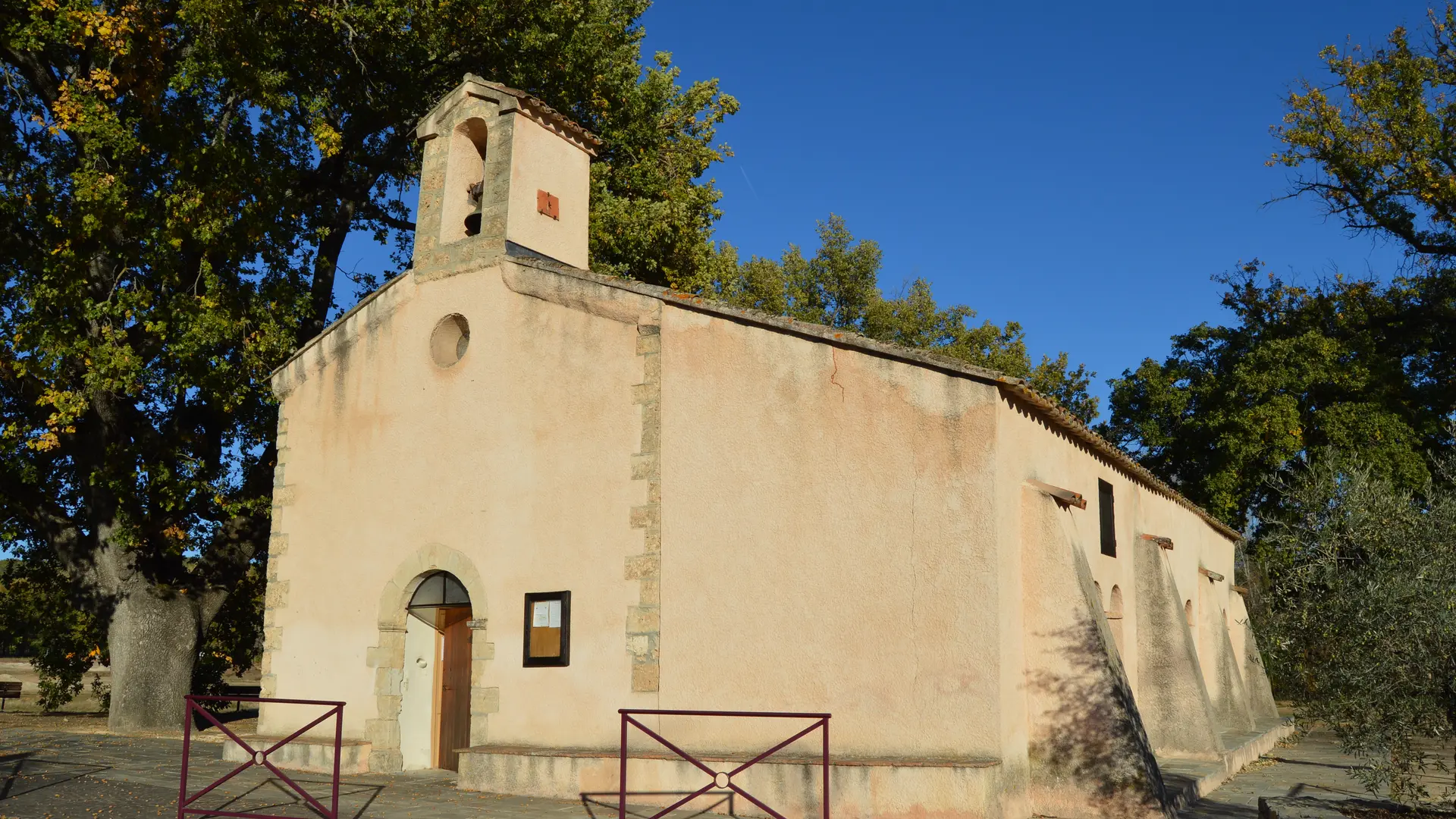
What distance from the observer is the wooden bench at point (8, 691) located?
21.9 m

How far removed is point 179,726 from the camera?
16.9 m

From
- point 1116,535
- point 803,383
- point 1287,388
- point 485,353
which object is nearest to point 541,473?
point 485,353

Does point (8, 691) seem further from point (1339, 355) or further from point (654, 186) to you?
point (1339, 355)

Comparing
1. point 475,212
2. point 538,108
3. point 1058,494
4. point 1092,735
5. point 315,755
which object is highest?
point 538,108

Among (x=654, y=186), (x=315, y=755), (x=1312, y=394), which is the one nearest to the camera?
(x=315, y=755)

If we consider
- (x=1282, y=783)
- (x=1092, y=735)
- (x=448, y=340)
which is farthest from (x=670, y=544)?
(x=1282, y=783)

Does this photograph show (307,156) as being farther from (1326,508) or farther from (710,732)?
(1326,508)

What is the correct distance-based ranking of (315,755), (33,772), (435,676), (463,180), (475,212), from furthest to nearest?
(463,180) < (475,212) < (435,676) < (315,755) < (33,772)

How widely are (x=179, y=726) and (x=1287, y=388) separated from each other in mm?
24255

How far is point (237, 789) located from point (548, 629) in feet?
11.3

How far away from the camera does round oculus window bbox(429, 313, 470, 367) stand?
1292 cm

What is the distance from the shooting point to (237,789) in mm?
10875

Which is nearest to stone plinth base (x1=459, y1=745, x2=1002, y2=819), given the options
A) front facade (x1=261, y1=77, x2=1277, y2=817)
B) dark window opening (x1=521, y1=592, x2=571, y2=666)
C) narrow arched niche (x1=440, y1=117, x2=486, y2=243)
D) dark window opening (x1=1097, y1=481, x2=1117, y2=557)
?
front facade (x1=261, y1=77, x2=1277, y2=817)

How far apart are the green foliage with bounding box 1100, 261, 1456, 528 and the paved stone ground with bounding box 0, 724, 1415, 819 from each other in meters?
12.3
